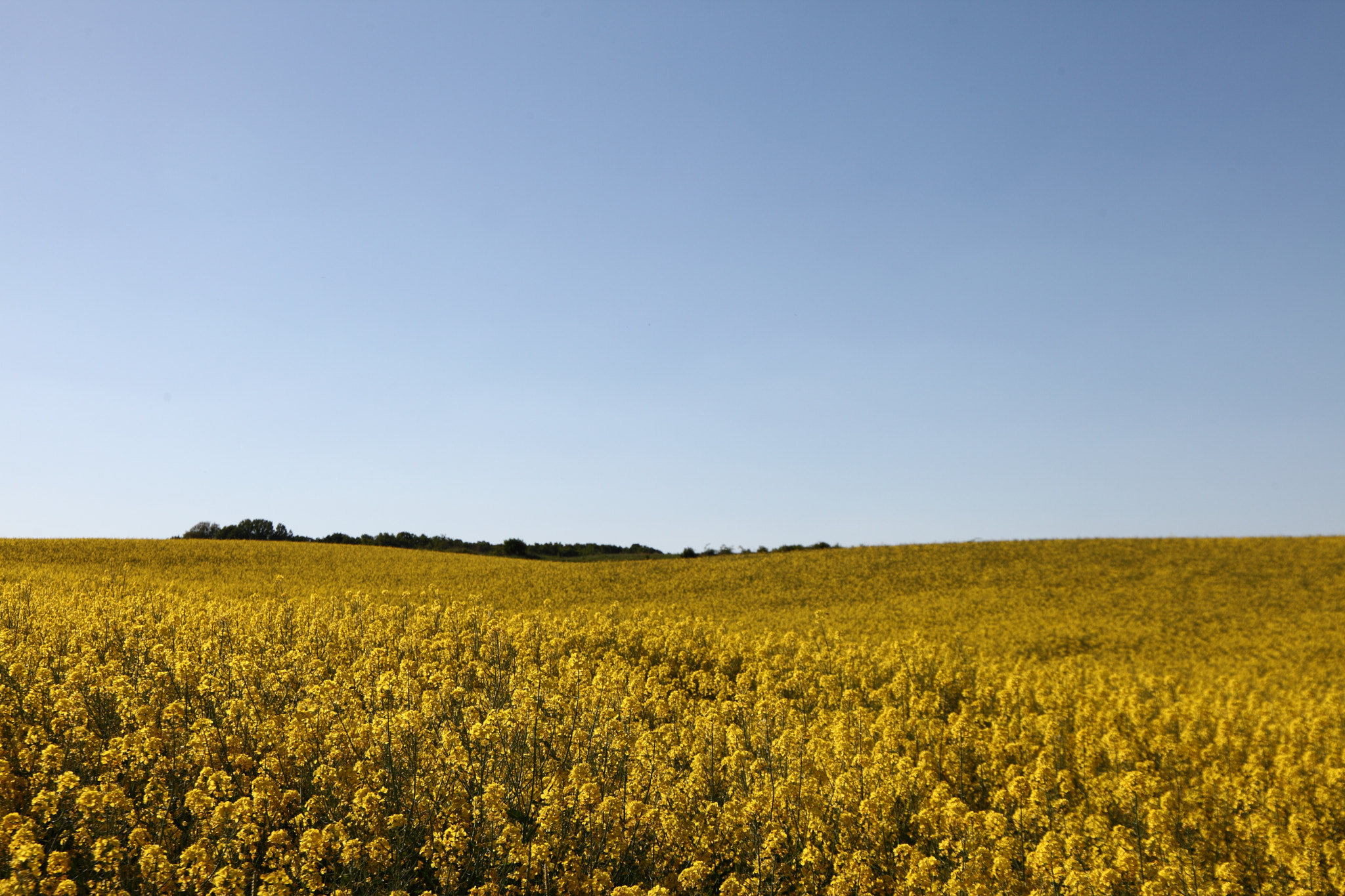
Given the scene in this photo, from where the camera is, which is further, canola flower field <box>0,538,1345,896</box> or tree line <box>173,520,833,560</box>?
tree line <box>173,520,833,560</box>

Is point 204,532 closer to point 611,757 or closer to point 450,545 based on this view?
point 450,545

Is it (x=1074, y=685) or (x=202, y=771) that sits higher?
(x=202, y=771)

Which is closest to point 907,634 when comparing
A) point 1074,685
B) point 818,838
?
point 1074,685

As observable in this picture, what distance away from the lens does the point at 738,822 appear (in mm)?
6613

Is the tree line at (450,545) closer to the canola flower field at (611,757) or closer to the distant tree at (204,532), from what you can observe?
the distant tree at (204,532)

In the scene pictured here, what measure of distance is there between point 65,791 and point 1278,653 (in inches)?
1172

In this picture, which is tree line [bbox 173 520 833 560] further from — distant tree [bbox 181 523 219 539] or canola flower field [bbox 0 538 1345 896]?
canola flower field [bbox 0 538 1345 896]

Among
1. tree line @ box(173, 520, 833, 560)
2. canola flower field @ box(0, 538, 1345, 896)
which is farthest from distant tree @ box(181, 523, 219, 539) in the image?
canola flower field @ box(0, 538, 1345, 896)

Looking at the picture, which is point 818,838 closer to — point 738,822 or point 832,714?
point 738,822

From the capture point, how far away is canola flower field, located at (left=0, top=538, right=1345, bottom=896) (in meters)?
5.68

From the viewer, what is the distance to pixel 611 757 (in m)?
7.90

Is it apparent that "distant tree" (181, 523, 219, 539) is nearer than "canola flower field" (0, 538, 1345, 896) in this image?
Result: No

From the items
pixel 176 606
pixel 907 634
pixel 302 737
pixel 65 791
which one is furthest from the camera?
pixel 907 634

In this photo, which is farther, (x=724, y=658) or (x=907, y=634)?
(x=907, y=634)
